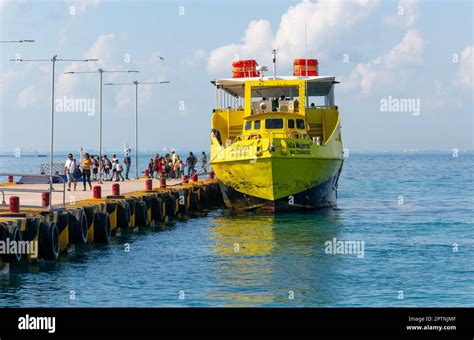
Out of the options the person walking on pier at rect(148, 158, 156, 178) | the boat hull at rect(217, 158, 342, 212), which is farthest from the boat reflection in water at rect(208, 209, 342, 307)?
the person walking on pier at rect(148, 158, 156, 178)

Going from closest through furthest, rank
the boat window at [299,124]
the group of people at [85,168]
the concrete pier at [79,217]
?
the concrete pier at [79,217] → the boat window at [299,124] → the group of people at [85,168]

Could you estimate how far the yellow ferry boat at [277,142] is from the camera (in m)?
36.9

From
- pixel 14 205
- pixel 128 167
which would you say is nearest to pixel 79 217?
pixel 14 205

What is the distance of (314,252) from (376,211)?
66.0ft

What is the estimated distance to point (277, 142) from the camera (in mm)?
36531

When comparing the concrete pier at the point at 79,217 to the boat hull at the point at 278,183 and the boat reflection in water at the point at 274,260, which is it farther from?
the boat hull at the point at 278,183

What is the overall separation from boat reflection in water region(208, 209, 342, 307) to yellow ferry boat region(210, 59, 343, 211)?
109 centimetres

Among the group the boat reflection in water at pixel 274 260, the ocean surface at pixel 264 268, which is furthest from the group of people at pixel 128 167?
the ocean surface at pixel 264 268

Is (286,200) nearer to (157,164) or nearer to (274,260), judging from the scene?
(274,260)

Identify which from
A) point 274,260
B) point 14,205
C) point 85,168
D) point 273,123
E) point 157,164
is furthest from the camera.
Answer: point 157,164

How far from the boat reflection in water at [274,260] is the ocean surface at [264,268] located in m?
0.03

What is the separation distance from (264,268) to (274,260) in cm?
171

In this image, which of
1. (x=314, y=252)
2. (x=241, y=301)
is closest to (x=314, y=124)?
(x=314, y=252)

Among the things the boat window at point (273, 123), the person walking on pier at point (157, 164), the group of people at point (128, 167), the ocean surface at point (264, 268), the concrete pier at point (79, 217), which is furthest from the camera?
the person walking on pier at point (157, 164)
